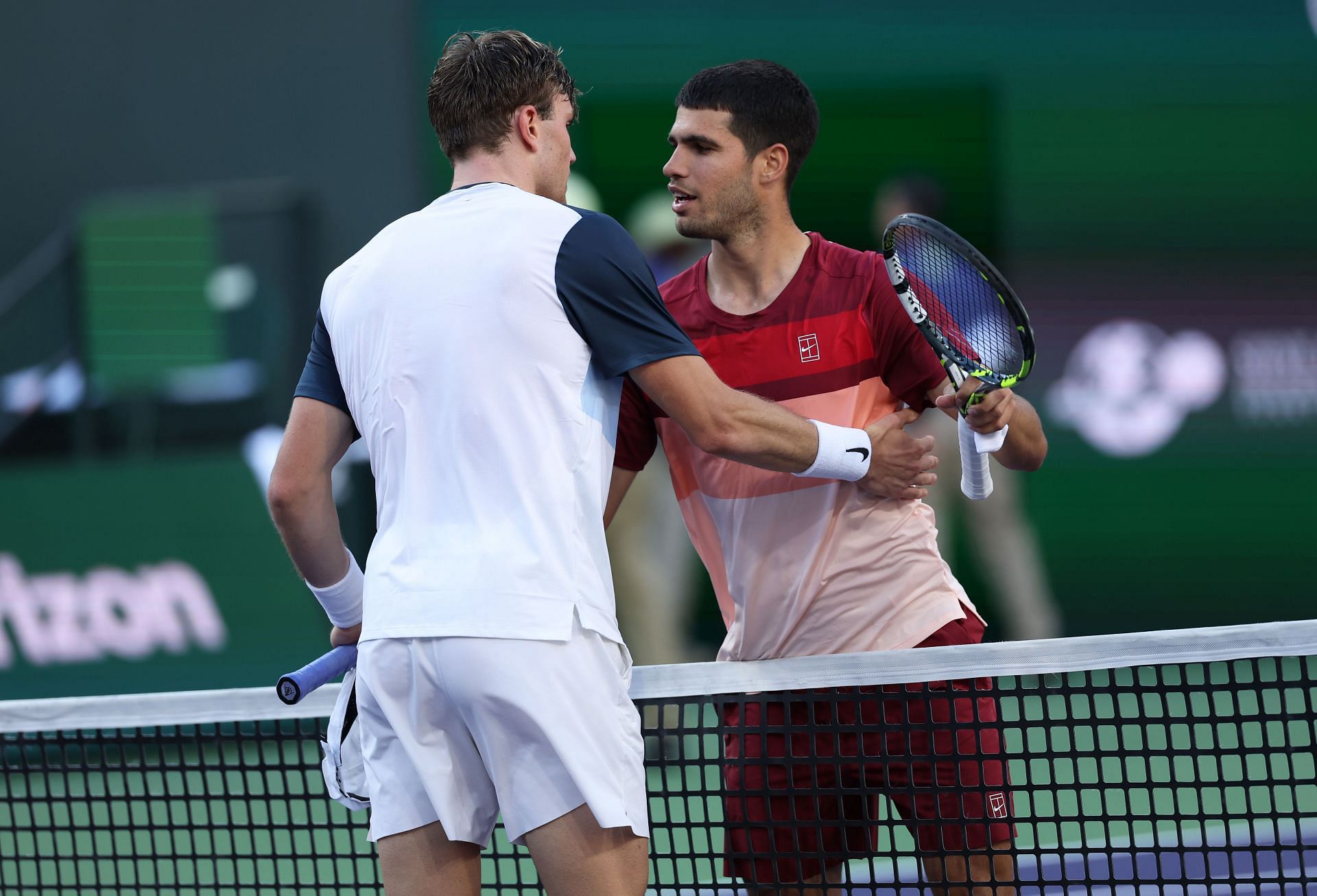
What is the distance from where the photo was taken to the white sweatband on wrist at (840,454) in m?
2.54

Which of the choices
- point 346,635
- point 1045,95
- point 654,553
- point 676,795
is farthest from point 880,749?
point 1045,95

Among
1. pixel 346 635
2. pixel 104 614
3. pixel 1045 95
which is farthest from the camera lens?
pixel 1045 95

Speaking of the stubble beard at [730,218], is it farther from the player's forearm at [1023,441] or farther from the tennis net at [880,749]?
the tennis net at [880,749]

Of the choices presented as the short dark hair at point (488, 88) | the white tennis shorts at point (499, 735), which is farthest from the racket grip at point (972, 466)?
the short dark hair at point (488, 88)

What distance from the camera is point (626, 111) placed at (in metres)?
7.55

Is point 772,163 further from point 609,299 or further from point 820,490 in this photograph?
point 609,299

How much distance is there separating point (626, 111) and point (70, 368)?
2.85 meters

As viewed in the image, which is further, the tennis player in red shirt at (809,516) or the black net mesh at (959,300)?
the black net mesh at (959,300)

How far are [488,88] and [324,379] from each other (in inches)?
20.2

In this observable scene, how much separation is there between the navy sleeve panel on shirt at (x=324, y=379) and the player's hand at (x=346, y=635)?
0.38 metres

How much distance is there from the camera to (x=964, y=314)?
2.99m

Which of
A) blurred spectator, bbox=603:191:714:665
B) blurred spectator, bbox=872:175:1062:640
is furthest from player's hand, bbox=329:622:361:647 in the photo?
blurred spectator, bbox=872:175:1062:640

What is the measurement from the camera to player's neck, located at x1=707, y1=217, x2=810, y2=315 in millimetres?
2928

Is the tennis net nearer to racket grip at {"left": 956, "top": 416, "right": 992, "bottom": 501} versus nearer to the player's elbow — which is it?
racket grip at {"left": 956, "top": 416, "right": 992, "bottom": 501}
